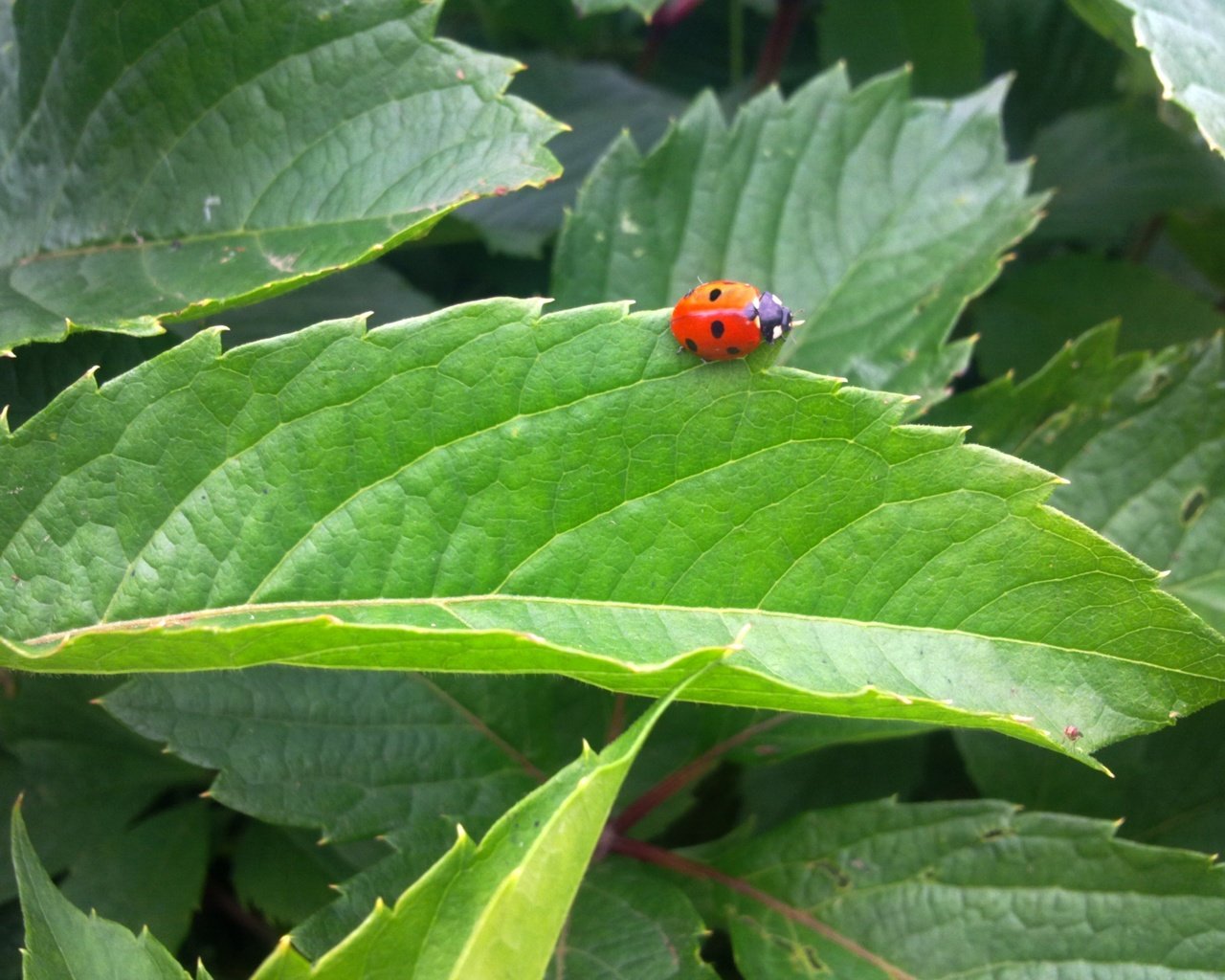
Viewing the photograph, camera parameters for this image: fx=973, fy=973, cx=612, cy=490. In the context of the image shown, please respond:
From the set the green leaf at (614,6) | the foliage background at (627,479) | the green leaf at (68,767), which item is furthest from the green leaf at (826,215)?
the green leaf at (68,767)

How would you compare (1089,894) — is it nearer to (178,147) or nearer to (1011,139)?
(178,147)

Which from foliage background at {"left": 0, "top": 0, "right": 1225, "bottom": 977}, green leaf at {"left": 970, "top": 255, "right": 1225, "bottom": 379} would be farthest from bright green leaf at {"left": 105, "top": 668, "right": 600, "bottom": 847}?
green leaf at {"left": 970, "top": 255, "right": 1225, "bottom": 379}

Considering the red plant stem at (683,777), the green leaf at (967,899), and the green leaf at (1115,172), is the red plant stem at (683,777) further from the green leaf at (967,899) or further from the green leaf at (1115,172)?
the green leaf at (1115,172)

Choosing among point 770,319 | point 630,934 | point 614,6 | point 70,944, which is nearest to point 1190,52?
point 770,319

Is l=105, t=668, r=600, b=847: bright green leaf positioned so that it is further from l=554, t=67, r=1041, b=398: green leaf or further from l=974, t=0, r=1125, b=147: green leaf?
l=974, t=0, r=1125, b=147: green leaf

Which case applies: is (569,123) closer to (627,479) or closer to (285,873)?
(627,479)

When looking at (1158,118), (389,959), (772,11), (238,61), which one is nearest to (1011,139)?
(1158,118)
